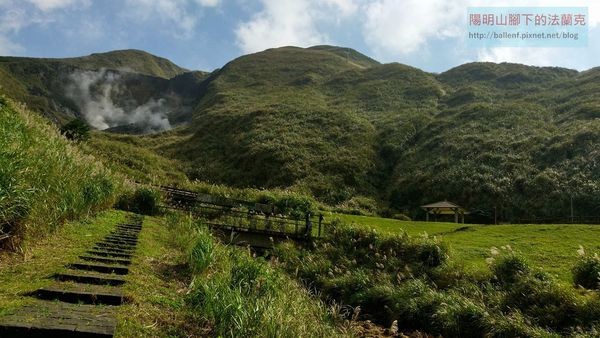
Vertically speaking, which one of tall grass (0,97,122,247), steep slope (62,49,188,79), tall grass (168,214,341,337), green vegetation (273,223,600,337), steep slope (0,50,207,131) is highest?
steep slope (62,49,188,79)

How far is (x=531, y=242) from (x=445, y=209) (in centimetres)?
2102

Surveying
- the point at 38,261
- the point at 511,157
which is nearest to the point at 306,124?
the point at 511,157

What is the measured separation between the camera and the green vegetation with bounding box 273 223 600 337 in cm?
1122

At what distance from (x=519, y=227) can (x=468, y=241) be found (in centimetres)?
462

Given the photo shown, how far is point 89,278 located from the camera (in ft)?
21.6

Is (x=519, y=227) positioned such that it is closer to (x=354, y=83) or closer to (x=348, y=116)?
(x=348, y=116)

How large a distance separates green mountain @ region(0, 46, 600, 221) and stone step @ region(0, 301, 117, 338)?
39330mm

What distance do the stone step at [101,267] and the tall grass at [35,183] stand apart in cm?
118

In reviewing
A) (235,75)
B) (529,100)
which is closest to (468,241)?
(529,100)

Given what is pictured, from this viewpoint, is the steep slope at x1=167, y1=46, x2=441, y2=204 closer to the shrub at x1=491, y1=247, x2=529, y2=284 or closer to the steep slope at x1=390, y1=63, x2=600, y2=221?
the steep slope at x1=390, y1=63, x2=600, y2=221

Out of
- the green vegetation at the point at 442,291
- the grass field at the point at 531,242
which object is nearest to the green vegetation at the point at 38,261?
the green vegetation at the point at 442,291

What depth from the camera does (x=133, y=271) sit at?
7.85 metres

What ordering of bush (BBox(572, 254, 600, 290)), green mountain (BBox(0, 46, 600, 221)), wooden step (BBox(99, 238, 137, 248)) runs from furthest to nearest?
green mountain (BBox(0, 46, 600, 221)) → bush (BBox(572, 254, 600, 290)) → wooden step (BBox(99, 238, 137, 248))

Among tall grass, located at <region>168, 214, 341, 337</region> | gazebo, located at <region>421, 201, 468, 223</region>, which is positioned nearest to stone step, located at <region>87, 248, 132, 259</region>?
tall grass, located at <region>168, 214, 341, 337</region>
